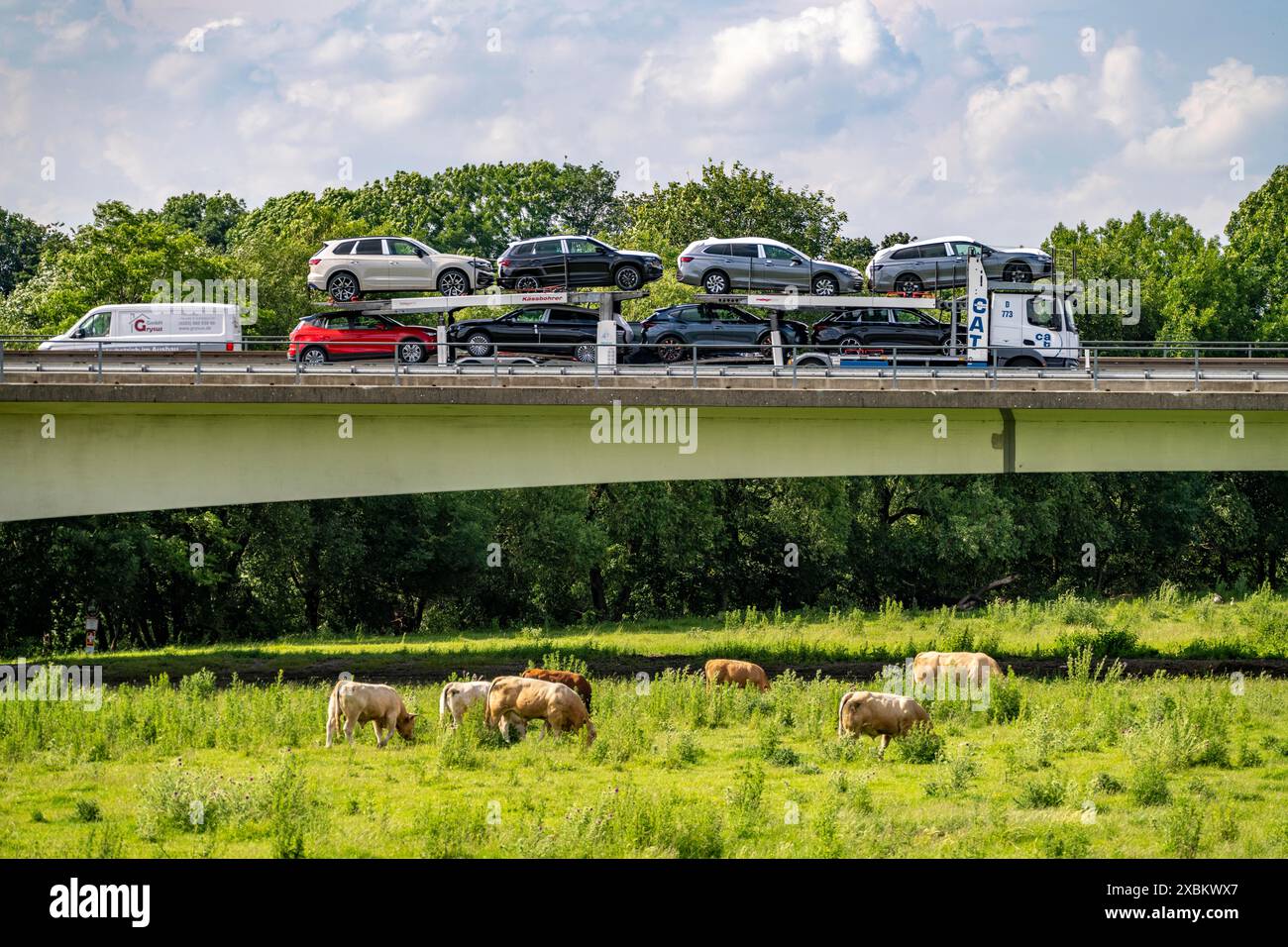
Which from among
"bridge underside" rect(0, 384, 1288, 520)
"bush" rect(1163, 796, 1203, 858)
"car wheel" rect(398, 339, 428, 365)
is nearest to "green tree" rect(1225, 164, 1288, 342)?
"bridge underside" rect(0, 384, 1288, 520)

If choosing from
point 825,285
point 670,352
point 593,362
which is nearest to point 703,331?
point 670,352

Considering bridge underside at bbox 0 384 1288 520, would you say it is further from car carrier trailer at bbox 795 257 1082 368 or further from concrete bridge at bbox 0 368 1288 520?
car carrier trailer at bbox 795 257 1082 368

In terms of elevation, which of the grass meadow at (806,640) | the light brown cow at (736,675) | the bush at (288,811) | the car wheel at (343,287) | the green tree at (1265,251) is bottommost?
the grass meadow at (806,640)

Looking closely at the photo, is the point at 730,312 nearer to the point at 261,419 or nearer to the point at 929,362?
the point at 929,362

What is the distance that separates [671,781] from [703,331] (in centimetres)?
1573

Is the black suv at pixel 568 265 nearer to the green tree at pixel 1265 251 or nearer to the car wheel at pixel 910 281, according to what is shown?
the car wheel at pixel 910 281

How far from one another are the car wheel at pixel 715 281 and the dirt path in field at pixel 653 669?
883 cm

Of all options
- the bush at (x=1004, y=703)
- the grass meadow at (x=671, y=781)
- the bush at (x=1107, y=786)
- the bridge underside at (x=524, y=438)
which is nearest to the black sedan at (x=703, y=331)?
the bridge underside at (x=524, y=438)

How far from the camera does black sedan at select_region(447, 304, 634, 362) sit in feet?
98.6

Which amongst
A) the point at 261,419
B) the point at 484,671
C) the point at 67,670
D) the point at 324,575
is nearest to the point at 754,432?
the point at 484,671

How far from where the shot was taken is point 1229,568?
57.8 meters

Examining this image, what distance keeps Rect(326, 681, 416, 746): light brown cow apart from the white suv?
14395 mm

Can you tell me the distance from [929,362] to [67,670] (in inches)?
738

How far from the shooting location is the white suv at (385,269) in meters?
31.6
